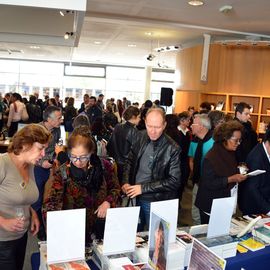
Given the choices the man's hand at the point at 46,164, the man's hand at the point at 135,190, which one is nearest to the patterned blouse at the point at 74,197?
the man's hand at the point at 135,190

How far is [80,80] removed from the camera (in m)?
17.5

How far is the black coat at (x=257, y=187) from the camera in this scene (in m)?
2.68

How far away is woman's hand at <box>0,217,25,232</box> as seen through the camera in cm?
176

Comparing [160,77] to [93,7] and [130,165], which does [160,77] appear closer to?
[93,7]

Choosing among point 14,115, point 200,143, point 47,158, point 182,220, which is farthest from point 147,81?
point 47,158

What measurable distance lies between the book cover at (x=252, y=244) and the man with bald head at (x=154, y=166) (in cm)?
59

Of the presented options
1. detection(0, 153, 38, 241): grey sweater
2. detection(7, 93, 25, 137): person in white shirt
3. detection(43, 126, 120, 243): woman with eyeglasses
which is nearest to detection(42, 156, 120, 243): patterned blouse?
detection(43, 126, 120, 243): woman with eyeglasses

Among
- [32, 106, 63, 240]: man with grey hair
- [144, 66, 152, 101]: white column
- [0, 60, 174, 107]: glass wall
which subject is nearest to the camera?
[32, 106, 63, 240]: man with grey hair

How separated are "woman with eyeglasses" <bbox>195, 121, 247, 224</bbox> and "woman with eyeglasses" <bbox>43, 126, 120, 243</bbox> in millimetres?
971

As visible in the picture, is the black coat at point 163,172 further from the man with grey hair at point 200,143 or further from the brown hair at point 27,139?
the man with grey hair at point 200,143

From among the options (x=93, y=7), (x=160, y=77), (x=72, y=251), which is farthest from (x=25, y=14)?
(x=160, y=77)

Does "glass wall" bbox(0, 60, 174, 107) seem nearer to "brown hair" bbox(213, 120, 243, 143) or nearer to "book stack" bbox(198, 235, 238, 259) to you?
"brown hair" bbox(213, 120, 243, 143)

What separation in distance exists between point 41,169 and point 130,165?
3.97 ft

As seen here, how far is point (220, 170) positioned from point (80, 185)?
3.95 ft
